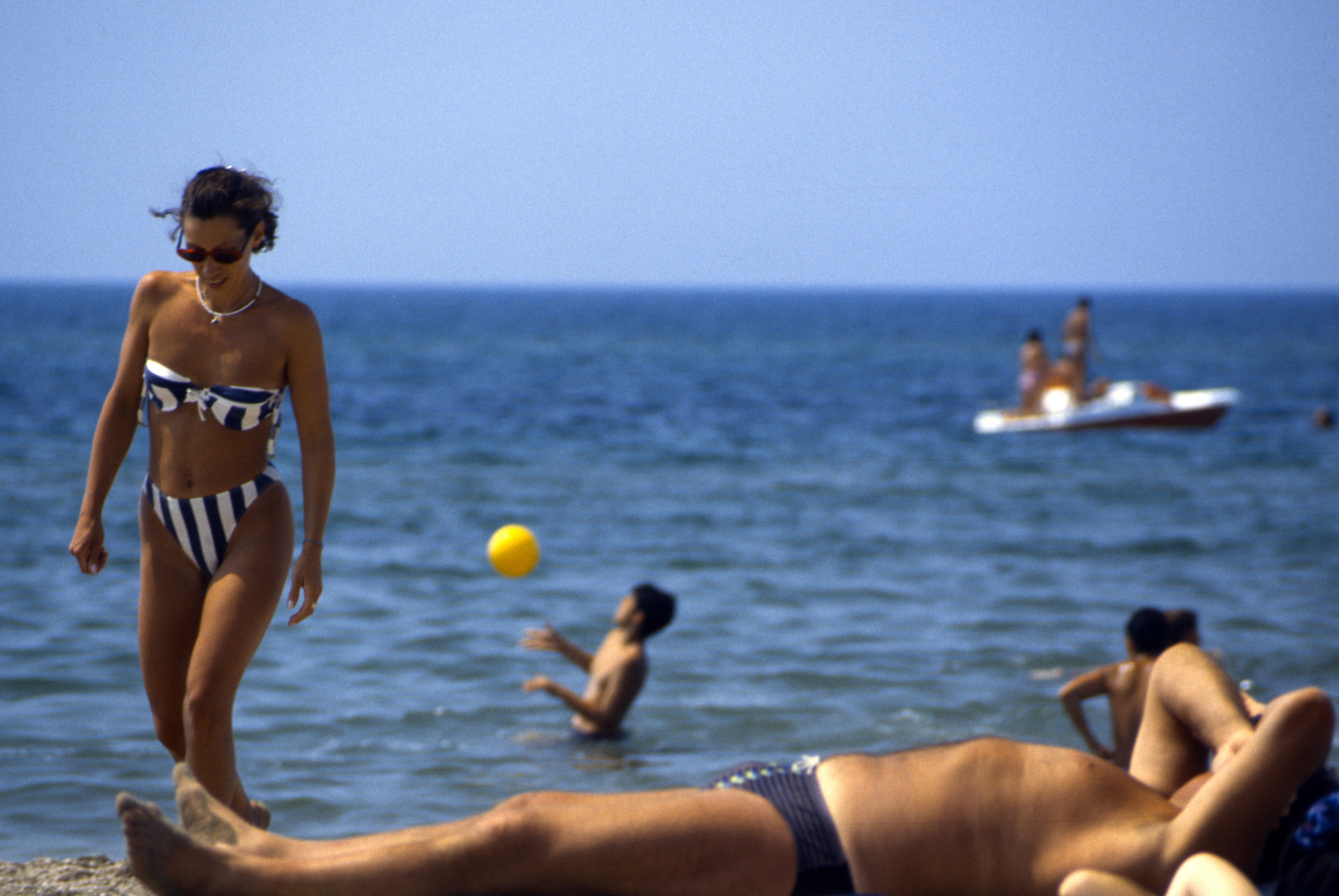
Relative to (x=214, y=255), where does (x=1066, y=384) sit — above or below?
below

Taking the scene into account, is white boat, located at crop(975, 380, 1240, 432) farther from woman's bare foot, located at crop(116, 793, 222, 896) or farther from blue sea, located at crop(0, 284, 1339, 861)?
woman's bare foot, located at crop(116, 793, 222, 896)

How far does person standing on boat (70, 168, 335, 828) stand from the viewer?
3.57 meters

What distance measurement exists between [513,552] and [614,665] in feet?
3.13

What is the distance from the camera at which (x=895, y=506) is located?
15.0 meters

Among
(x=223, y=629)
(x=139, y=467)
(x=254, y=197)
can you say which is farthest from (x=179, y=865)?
(x=139, y=467)

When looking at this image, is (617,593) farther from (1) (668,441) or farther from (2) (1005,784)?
(1) (668,441)

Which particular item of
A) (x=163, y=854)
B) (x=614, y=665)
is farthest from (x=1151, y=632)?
(x=163, y=854)

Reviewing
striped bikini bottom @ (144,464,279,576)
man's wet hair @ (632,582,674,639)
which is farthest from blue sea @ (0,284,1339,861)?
striped bikini bottom @ (144,464,279,576)

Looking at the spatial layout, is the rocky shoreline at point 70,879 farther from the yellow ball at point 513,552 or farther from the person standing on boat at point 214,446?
the yellow ball at point 513,552

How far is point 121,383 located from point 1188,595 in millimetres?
8862

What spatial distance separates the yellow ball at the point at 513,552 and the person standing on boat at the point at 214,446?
2652mm

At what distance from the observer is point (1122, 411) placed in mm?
20938

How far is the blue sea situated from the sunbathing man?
2918mm

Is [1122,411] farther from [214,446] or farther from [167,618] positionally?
[167,618]
